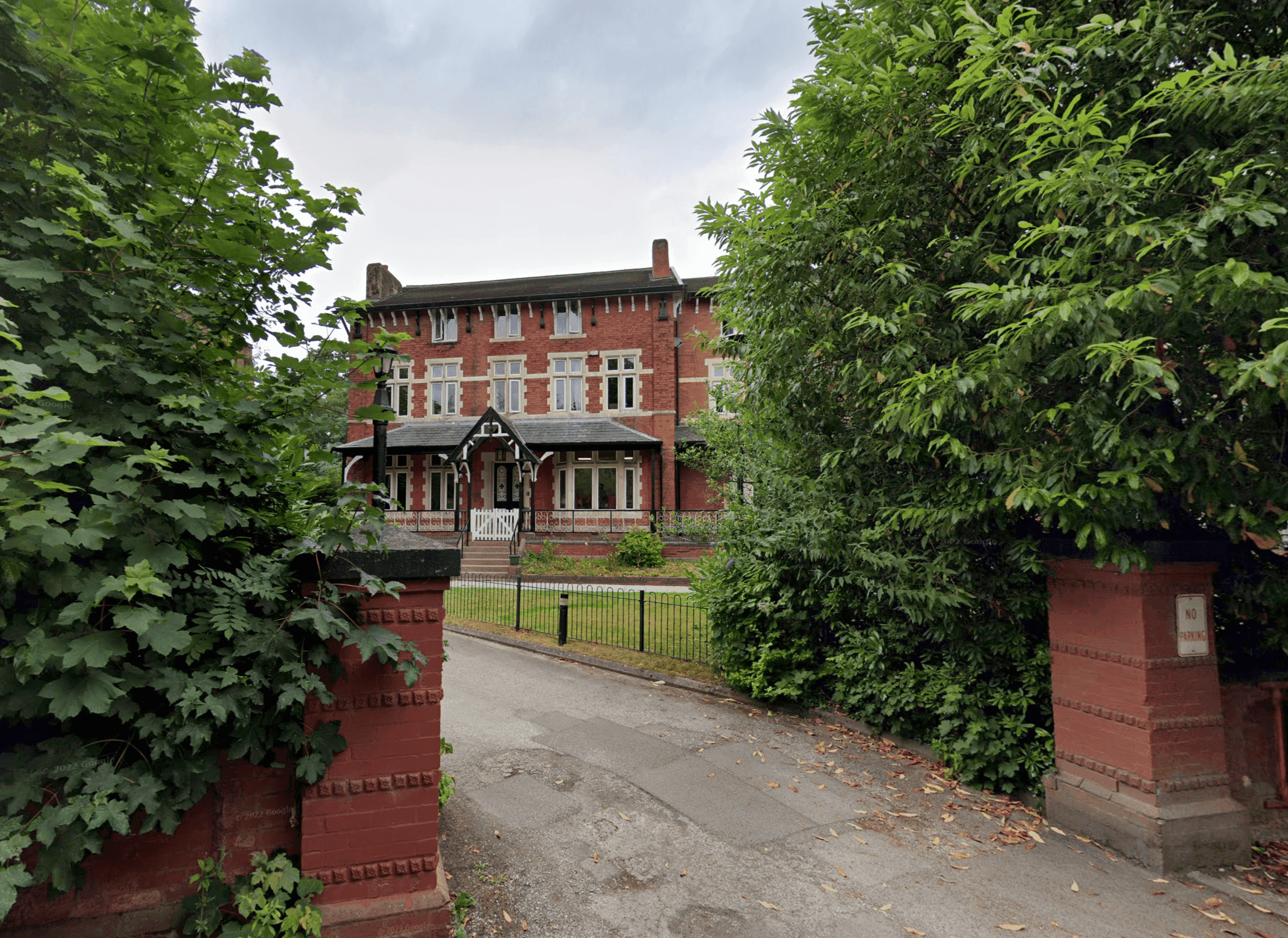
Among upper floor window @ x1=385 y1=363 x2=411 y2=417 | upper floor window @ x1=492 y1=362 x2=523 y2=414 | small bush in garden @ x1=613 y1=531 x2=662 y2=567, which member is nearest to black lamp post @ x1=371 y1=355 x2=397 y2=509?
small bush in garden @ x1=613 y1=531 x2=662 y2=567

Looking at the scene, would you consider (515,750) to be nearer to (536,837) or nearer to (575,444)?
(536,837)

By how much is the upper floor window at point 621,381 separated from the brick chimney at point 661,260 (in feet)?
13.1

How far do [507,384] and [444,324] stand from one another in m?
4.27

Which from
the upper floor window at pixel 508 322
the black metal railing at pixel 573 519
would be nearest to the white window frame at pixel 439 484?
the black metal railing at pixel 573 519

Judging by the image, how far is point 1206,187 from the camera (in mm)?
3967

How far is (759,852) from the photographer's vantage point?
449cm

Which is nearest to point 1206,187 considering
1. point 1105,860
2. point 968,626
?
point 968,626

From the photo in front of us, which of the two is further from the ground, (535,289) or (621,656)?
(535,289)

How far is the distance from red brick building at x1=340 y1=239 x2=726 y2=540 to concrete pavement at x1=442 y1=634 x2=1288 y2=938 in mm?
18829

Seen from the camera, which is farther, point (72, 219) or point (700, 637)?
point (700, 637)

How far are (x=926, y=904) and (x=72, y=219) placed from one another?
18.6 feet

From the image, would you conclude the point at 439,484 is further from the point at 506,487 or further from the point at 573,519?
the point at 573,519

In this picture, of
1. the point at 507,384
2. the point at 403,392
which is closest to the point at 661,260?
the point at 507,384

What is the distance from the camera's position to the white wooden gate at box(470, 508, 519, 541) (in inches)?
955
